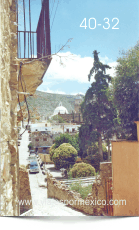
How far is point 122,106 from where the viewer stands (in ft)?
17.8

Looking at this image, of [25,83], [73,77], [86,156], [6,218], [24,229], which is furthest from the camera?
[86,156]

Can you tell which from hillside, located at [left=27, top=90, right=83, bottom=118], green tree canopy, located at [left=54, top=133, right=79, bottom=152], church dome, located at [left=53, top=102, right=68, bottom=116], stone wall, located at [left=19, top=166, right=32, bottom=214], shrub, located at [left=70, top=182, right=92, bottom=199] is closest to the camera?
stone wall, located at [left=19, top=166, right=32, bottom=214]

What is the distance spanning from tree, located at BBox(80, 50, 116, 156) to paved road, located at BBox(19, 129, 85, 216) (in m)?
1.88

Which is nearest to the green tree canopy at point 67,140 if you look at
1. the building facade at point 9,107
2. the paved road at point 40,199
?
the paved road at point 40,199

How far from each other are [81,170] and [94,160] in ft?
2.06

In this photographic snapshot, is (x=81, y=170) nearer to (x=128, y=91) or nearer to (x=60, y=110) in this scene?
(x=60, y=110)

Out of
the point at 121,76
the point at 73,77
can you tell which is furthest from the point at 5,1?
the point at 121,76

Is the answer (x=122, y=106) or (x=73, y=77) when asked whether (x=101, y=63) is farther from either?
(x=122, y=106)

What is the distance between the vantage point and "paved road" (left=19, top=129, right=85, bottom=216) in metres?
4.22

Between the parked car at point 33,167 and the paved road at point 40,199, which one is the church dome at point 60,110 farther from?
the parked car at point 33,167

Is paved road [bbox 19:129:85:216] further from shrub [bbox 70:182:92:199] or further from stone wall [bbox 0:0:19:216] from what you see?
stone wall [bbox 0:0:19:216]

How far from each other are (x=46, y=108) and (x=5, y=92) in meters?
2.61

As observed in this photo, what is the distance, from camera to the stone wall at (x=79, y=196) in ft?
15.4

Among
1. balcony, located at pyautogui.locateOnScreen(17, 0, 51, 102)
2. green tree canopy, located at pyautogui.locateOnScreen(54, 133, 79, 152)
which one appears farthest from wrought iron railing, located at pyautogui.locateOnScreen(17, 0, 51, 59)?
green tree canopy, located at pyautogui.locateOnScreen(54, 133, 79, 152)
